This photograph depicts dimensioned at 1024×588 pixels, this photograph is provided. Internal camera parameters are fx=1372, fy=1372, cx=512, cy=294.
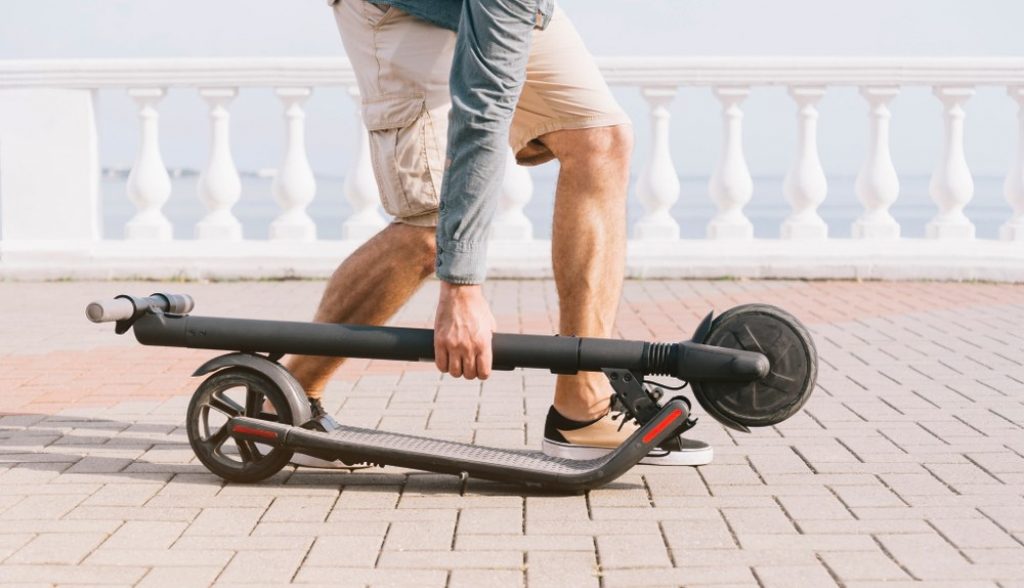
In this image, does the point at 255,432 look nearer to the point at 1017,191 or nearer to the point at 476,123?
the point at 476,123

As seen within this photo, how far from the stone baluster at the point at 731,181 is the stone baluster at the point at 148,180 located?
343cm

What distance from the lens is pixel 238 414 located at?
3.58 metres

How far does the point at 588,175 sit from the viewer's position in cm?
361

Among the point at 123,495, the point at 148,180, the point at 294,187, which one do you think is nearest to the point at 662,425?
the point at 123,495

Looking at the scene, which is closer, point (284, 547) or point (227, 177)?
point (284, 547)

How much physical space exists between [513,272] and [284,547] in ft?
17.4

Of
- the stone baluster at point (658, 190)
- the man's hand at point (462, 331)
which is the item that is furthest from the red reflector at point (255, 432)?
the stone baluster at point (658, 190)

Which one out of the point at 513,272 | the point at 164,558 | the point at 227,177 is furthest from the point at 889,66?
the point at 164,558

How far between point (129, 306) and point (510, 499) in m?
1.10

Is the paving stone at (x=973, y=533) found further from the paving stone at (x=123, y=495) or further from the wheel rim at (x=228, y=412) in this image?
the paving stone at (x=123, y=495)

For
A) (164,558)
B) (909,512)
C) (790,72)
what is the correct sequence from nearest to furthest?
1. (164,558)
2. (909,512)
3. (790,72)

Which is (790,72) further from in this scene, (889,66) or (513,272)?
(513,272)

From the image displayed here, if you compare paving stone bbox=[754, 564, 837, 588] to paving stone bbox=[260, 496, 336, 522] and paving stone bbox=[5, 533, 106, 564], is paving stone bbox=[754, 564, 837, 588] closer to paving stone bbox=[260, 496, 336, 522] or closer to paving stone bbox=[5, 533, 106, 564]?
paving stone bbox=[260, 496, 336, 522]

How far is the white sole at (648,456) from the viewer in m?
3.66
